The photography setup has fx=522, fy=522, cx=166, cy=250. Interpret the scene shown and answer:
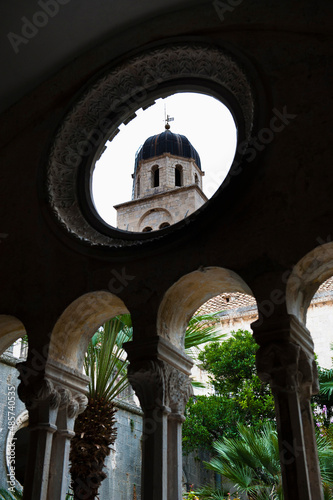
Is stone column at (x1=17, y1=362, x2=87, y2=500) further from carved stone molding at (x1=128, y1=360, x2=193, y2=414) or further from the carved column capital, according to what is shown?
the carved column capital

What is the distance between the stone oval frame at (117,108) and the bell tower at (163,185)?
1726cm

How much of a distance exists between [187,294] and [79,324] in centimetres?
129

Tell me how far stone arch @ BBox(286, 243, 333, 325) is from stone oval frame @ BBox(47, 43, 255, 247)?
1576 millimetres

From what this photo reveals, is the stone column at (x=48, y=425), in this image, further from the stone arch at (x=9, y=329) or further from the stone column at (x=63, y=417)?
the stone arch at (x=9, y=329)

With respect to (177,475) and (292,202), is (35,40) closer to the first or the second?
(292,202)

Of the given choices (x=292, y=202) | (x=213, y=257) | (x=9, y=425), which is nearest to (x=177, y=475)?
(x=213, y=257)

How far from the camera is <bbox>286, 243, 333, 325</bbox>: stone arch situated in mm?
4395

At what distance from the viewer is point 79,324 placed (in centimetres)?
563

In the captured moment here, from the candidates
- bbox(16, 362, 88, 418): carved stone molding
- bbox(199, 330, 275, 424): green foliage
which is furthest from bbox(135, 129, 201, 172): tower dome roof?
bbox(16, 362, 88, 418): carved stone molding

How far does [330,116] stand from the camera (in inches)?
193

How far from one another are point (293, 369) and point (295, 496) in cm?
90

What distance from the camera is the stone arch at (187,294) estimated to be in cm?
490

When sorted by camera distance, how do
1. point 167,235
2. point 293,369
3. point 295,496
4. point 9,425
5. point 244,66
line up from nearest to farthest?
point 295,496 < point 293,369 < point 167,235 < point 244,66 < point 9,425

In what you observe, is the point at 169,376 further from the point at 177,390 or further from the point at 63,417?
the point at 63,417
